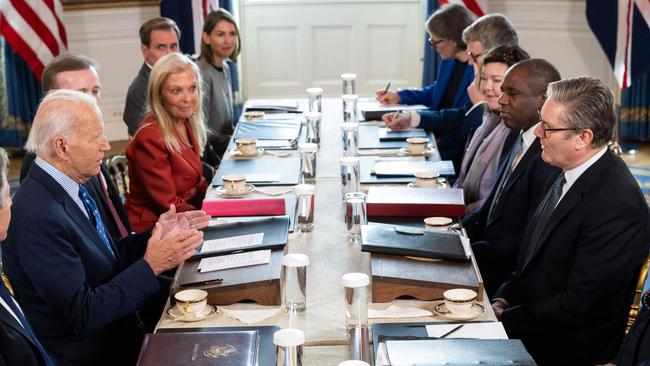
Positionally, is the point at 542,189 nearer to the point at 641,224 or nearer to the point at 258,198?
the point at 641,224

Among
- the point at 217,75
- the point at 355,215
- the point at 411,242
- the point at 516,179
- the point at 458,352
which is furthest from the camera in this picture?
the point at 217,75

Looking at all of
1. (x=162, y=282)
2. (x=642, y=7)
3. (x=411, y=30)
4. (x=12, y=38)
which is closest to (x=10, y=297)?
(x=162, y=282)

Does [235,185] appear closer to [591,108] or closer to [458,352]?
[591,108]

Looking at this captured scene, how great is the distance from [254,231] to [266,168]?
119 cm

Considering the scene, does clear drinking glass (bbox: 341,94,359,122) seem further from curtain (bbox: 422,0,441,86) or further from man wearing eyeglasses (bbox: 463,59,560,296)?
curtain (bbox: 422,0,441,86)

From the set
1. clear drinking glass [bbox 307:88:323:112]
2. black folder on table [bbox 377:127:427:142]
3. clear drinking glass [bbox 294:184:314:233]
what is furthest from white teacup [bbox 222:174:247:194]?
clear drinking glass [bbox 307:88:323:112]

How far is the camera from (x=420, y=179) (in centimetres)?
397

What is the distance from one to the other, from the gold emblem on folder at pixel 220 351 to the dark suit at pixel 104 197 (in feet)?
4.08

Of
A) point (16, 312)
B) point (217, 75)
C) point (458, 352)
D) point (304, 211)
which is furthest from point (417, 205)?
point (217, 75)

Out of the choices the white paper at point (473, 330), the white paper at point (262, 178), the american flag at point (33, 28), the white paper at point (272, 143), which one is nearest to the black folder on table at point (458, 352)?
the white paper at point (473, 330)

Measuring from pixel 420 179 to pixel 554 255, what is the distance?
1.00 m

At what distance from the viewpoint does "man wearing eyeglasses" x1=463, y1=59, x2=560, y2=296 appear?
141 inches

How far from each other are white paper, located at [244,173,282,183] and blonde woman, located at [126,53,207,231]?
33cm

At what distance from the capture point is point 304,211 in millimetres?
3447
